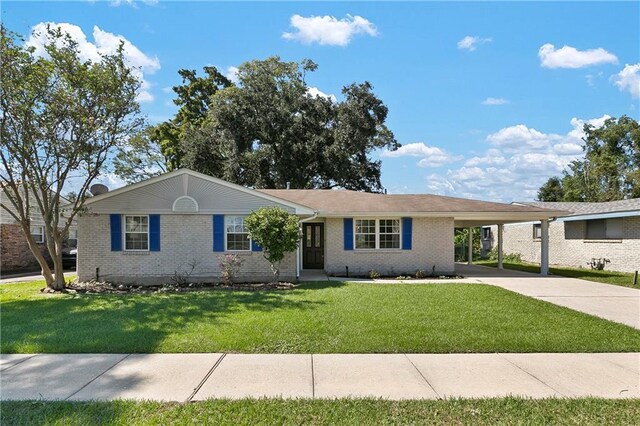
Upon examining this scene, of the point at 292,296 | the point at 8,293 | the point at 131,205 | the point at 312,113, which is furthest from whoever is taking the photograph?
the point at 312,113

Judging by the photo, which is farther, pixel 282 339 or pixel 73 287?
pixel 73 287

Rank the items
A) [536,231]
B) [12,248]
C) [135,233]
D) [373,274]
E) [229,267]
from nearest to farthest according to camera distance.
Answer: [229,267]
[135,233]
[373,274]
[12,248]
[536,231]

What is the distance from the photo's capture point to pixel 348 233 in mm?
15523

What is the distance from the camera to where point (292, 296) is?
10664mm

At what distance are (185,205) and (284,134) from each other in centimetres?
1537

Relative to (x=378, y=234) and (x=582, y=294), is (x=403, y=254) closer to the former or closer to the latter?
(x=378, y=234)

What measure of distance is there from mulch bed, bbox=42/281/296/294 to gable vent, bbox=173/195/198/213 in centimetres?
253

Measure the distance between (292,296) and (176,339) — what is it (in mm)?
4412

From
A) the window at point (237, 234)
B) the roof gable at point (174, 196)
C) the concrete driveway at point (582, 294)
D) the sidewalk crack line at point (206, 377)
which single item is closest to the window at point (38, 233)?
Answer: the roof gable at point (174, 196)

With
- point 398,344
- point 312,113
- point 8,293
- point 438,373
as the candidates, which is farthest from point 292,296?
point 312,113

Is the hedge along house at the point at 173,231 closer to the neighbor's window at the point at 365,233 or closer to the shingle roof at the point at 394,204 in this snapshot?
the shingle roof at the point at 394,204

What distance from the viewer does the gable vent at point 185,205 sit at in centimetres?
1381

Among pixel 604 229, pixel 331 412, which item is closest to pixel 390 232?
pixel 604 229

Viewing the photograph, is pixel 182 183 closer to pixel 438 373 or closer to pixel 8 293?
pixel 8 293
